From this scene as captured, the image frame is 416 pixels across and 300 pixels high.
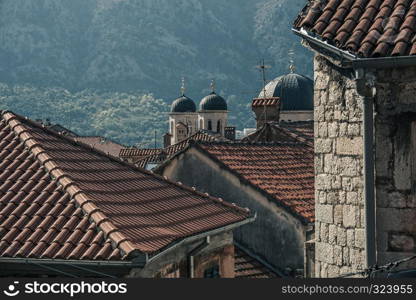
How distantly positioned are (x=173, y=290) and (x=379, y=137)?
3212mm

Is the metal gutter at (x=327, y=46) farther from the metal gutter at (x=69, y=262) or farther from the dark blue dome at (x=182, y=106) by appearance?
the dark blue dome at (x=182, y=106)

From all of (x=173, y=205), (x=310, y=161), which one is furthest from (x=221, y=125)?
(x=173, y=205)

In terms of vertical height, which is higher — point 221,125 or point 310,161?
point 221,125

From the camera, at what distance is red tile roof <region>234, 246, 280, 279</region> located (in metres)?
18.5

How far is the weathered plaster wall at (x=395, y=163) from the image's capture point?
32.6 ft

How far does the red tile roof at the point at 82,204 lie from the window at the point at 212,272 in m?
0.64

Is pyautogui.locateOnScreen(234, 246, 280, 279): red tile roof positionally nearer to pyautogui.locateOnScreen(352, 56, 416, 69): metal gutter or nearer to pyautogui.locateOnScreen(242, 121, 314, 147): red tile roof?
pyautogui.locateOnScreen(242, 121, 314, 147): red tile roof

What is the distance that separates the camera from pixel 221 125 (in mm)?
112875

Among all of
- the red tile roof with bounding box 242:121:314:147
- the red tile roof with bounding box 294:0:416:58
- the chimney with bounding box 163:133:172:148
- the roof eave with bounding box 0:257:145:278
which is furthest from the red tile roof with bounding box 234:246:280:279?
the chimney with bounding box 163:133:172:148

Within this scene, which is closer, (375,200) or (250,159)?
(375,200)

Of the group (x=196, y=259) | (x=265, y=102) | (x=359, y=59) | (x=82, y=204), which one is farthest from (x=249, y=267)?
(x=265, y=102)

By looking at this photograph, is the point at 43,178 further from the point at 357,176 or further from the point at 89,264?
the point at 357,176

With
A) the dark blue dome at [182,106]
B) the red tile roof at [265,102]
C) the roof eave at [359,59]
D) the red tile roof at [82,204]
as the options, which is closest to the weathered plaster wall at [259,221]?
the red tile roof at [82,204]

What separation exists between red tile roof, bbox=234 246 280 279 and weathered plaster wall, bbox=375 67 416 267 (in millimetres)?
8282
